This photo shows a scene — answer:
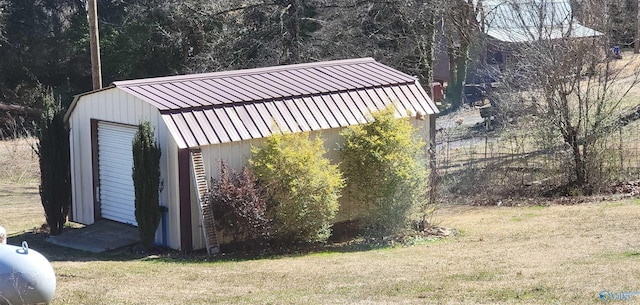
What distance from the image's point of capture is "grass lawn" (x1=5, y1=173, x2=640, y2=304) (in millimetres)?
10219

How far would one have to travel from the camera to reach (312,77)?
17.9m

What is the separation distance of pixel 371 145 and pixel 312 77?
258cm

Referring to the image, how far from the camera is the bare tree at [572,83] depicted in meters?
21.6

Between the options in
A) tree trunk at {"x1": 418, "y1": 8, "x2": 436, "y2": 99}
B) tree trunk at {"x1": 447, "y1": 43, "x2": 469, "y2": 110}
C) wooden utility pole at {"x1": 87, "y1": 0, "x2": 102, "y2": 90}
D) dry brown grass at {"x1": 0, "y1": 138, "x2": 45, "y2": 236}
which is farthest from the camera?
tree trunk at {"x1": 447, "y1": 43, "x2": 469, "y2": 110}

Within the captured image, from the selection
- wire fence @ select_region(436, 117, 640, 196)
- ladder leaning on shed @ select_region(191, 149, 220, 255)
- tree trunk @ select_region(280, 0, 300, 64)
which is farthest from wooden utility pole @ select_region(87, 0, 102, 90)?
tree trunk @ select_region(280, 0, 300, 64)

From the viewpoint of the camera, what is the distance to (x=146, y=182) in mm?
14523

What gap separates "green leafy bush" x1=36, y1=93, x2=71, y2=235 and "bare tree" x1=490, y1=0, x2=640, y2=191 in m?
11.9

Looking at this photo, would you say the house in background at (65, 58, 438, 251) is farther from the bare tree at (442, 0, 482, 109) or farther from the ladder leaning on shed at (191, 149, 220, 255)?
the bare tree at (442, 0, 482, 109)

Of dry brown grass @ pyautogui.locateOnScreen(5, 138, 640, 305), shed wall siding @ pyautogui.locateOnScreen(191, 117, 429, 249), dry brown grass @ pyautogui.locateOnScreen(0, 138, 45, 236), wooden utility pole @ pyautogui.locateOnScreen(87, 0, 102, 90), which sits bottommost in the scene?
dry brown grass @ pyautogui.locateOnScreen(5, 138, 640, 305)

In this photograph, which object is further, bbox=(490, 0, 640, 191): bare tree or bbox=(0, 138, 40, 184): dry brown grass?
bbox=(0, 138, 40, 184): dry brown grass

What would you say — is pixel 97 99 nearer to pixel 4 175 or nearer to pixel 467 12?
pixel 4 175

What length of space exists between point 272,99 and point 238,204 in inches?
96.9

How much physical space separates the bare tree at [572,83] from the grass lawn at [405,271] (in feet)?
13.0

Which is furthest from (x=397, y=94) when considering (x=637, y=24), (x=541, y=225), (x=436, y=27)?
(x=436, y=27)
